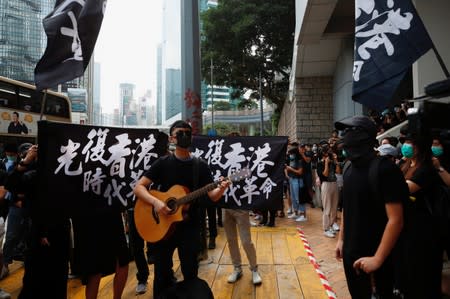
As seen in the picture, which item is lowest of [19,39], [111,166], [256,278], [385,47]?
[256,278]

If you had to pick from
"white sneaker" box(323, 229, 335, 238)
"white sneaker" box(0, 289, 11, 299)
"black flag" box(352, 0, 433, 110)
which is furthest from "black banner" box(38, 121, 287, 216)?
"white sneaker" box(323, 229, 335, 238)

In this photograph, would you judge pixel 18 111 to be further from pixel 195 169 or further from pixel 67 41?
pixel 195 169

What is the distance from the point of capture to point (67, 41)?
10.6ft

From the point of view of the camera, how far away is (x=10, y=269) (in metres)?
4.93

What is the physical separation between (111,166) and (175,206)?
3.40 ft

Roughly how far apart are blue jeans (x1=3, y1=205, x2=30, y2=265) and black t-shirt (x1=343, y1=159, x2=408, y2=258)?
4.45 m

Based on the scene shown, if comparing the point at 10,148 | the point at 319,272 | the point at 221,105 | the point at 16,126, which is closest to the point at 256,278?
the point at 319,272

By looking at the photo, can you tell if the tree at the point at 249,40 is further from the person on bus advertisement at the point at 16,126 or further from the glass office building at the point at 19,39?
the glass office building at the point at 19,39

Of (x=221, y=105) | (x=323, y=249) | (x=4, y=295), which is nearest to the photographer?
(x=4, y=295)

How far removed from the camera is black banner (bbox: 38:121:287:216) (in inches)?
120

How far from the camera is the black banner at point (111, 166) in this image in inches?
120

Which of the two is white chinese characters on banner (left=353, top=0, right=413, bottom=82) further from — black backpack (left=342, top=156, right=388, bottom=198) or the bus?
the bus

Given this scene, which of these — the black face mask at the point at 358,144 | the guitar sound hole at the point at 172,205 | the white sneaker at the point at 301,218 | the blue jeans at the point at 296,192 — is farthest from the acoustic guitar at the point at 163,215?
the white sneaker at the point at 301,218

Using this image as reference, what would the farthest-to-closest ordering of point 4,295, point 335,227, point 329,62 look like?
point 329,62
point 335,227
point 4,295
